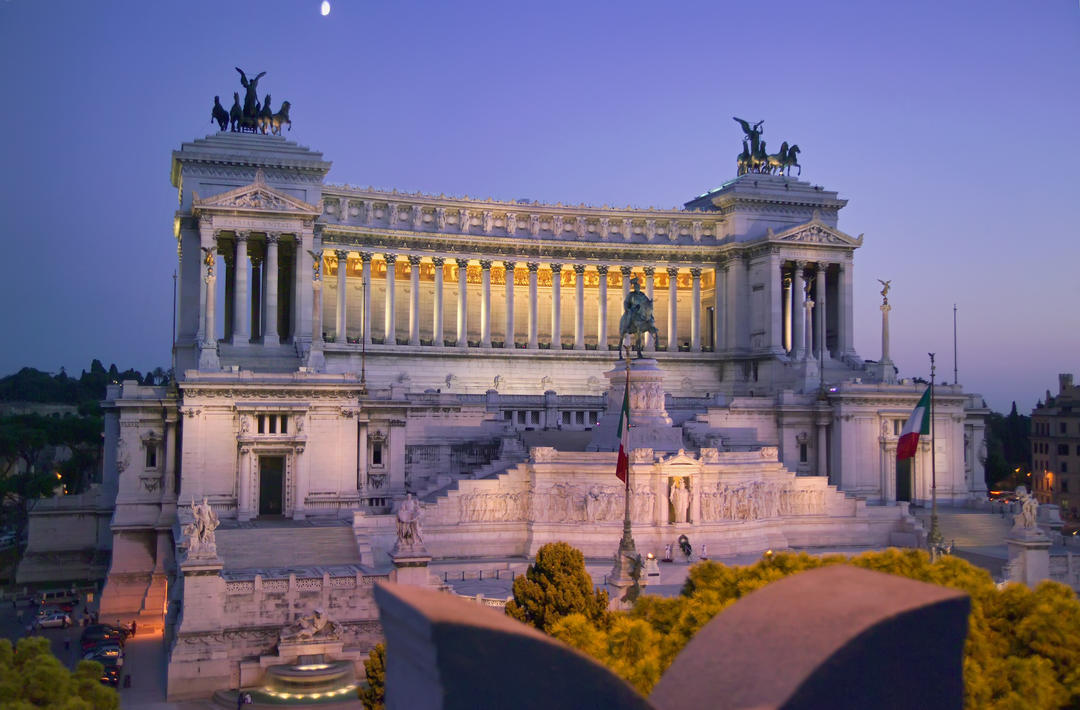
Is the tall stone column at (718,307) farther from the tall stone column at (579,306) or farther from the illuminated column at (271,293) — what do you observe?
the illuminated column at (271,293)

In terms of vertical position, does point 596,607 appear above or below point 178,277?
below

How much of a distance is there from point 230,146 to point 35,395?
83.2 m

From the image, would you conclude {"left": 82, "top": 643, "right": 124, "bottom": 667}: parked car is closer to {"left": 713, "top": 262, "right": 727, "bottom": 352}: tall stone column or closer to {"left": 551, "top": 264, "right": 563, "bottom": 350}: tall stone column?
{"left": 551, "top": 264, "right": 563, "bottom": 350}: tall stone column

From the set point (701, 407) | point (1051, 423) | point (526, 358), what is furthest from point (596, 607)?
point (1051, 423)

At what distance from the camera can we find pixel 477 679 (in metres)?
12.2

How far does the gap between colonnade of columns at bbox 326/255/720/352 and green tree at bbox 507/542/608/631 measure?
151 ft

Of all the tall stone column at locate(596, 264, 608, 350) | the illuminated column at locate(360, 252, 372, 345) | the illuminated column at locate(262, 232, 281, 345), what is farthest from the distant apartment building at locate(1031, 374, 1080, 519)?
the illuminated column at locate(262, 232, 281, 345)

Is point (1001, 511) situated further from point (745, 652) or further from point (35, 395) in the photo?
point (35, 395)

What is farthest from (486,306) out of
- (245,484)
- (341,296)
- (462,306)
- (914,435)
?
(914,435)

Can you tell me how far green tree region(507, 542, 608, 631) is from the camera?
114 feet

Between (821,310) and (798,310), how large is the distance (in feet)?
7.40

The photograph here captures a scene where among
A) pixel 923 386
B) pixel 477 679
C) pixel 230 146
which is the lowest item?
pixel 477 679

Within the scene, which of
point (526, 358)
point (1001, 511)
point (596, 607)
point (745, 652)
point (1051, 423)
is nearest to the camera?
point (745, 652)

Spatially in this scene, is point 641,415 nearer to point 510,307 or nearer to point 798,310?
point 510,307
